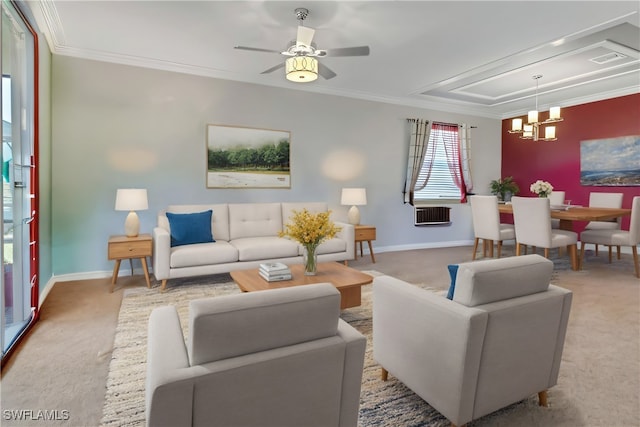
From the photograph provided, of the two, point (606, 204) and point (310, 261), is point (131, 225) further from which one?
point (606, 204)

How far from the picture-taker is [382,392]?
1913 millimetres

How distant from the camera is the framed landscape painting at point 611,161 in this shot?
5.59m

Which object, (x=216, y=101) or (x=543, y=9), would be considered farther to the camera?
(x=216, y=101)

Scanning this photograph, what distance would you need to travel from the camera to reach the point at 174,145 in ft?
15.0

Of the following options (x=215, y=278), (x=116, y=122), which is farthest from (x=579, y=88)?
(x=116, y=122)

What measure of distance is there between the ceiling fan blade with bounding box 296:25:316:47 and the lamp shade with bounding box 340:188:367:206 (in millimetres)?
2599

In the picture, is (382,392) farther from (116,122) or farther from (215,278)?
(116,122)

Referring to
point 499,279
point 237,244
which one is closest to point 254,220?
point 237,244

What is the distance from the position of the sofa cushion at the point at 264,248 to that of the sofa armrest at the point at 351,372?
2909 mm

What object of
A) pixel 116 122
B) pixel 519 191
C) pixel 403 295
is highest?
pixel 116 122

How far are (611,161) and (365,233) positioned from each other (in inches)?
172

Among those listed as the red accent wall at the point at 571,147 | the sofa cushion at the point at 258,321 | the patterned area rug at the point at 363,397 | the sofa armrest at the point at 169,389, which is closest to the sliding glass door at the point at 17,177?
the patterned area rug at the point at 363,397

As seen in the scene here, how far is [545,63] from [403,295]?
4378 millimetres

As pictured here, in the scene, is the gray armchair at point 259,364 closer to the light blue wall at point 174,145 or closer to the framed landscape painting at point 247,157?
the light blue wall at point 174,145
